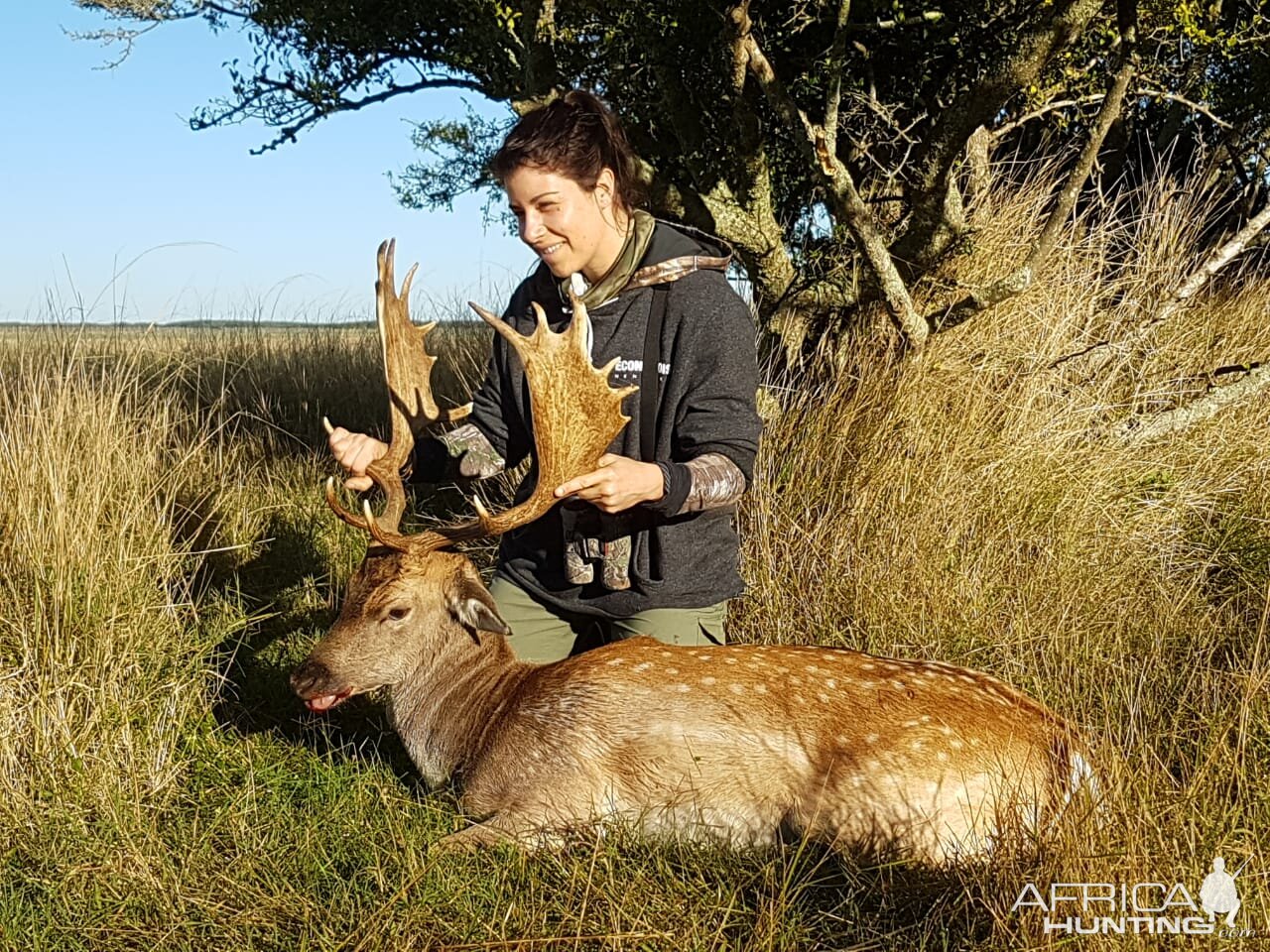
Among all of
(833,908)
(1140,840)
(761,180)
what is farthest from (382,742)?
(761,180)

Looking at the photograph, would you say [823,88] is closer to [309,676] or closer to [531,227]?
[531,227]

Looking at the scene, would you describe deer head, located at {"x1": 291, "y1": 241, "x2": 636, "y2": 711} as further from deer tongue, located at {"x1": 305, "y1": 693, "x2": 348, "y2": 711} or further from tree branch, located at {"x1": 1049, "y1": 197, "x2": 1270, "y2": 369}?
tree branch, located at {"x1": 1049, "y1": 197, "x2": 1270, "y2": 369}

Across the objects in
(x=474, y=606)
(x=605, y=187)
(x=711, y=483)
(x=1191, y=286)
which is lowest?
(x=474, y=606)

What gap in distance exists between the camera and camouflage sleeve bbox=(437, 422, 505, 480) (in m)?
4.21

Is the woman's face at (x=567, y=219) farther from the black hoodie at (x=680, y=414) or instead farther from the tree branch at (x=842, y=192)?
the tree branch at (x=842, y=192)

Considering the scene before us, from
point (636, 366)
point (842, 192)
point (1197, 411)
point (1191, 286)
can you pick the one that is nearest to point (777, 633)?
point (636, 366)

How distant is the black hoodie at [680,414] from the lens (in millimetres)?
3807

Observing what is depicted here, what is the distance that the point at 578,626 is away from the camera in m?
4.24

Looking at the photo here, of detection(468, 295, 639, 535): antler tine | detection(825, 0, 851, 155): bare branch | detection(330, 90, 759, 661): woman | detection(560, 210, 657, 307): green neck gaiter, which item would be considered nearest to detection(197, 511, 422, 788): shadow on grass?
detection(330, 90, 759, 661): woman

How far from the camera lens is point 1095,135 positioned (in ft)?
19.5

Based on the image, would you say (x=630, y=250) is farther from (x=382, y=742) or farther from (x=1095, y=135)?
(x=1095, y=135)

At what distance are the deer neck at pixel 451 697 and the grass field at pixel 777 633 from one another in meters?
0.13

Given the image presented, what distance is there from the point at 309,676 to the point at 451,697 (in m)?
0.42

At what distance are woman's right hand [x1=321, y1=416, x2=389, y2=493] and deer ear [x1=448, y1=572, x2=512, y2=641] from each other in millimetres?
514
